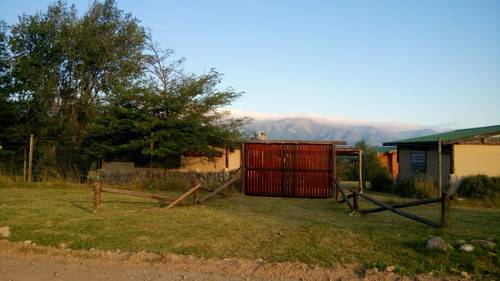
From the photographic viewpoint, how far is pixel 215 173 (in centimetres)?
2067

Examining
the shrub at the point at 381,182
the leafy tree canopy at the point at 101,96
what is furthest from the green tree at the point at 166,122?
the shrub at the point at 381,182

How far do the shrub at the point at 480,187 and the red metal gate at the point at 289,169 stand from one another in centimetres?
588

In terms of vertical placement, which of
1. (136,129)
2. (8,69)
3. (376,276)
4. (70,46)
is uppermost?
(70,46)

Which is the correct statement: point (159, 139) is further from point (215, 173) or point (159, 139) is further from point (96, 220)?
point (96, 220)

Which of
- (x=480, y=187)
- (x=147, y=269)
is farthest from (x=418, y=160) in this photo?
(x=147, y=269)

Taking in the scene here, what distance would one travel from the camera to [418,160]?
2097 centimetres

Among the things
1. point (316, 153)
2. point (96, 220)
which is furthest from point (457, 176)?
point (96, 220)

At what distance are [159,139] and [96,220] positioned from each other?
8303 mm

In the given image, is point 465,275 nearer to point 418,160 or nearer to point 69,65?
point 418,160

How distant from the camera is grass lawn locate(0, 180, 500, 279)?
6.95 metres

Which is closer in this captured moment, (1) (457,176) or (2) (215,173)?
(1) (457,176)

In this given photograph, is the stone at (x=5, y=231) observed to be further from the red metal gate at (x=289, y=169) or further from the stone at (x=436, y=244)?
the red metal gate at (x=289, y=169)

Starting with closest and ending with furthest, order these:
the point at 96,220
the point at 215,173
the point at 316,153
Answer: the point at 96,220, the point at 316,153, the point at 215,173

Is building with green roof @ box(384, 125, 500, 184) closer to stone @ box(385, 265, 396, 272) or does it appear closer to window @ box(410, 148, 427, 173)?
window @ box(410, 148, 427, 173)
